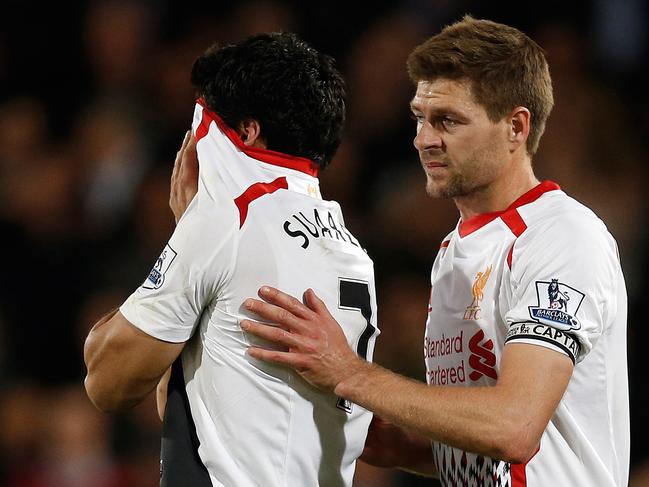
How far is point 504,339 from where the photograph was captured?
10.4 ft

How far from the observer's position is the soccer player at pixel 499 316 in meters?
2.88

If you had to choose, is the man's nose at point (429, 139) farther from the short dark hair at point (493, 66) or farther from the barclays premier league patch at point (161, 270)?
the barclays premier league patch at point (161, 270)

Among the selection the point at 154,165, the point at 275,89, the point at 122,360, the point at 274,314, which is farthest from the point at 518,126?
the point at 154,165

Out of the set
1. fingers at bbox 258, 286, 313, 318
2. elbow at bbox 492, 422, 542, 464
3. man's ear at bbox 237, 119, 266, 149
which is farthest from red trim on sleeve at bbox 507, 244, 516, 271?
man's ear at bbox 237, 119, 266, 149

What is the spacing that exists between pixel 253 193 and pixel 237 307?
1.02ft

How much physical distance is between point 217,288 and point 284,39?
766mm

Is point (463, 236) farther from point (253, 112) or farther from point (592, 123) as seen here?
point (592, 123)

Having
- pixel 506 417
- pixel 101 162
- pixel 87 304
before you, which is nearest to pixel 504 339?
A: pixel 506 417

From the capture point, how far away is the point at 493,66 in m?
3.26

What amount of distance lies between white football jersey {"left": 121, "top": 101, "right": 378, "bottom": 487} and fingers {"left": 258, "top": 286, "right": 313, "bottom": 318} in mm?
26

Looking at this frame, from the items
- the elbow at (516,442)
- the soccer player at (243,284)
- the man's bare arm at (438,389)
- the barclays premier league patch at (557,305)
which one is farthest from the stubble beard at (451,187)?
the elbow at (516,442)

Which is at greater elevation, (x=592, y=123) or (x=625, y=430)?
(x=592, y=123)

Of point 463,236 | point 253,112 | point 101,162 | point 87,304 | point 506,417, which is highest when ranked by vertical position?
point 253,112

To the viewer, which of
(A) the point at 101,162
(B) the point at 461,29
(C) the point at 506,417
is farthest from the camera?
(A) the point at 101,162
